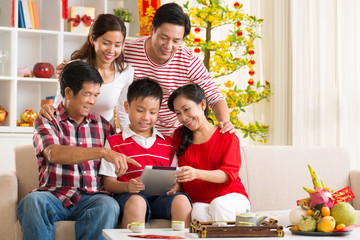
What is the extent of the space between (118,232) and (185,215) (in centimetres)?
53

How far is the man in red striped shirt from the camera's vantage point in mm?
2635

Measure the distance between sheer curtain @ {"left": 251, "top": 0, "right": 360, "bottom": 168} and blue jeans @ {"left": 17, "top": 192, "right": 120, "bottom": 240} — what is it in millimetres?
2118

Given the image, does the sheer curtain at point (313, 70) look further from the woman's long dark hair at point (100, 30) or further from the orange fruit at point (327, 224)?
the orange fruit at point (327, 224)

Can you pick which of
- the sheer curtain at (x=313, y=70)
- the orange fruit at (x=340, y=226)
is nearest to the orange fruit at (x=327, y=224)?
the orange fruit at (x=340, y=226)

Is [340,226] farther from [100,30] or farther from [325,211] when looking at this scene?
[100,30]

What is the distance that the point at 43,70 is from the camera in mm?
4609

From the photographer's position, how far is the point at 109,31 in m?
2.59

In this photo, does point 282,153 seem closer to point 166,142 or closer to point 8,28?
point 166,142

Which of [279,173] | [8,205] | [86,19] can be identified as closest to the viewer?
[8,205]

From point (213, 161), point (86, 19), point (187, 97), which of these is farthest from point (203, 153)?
point (86, 19)

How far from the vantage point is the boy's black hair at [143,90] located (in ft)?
8.22

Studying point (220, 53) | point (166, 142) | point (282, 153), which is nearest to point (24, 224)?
point (166, 142)

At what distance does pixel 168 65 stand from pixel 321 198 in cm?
121

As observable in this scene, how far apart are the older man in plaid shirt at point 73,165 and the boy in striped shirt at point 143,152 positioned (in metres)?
0.08
